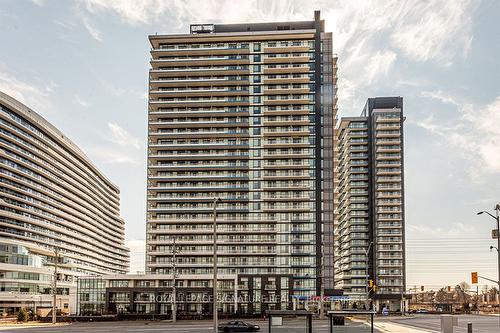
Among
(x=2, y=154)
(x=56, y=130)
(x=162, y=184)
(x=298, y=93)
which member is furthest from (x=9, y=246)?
(x=298, y=93)

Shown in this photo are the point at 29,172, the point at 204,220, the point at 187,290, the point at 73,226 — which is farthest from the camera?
the point at 73,226

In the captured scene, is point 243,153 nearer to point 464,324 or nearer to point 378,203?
point 378,203

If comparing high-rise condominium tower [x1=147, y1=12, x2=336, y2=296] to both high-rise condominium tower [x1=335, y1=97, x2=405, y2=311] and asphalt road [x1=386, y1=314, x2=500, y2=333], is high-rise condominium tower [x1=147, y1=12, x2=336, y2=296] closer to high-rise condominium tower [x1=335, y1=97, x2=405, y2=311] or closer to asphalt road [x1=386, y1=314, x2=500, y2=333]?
high-rise condominium tower [x1=335, y1=97, x2=405, y2=311]

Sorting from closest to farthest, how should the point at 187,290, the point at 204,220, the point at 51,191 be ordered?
the point at 187,290 < the point at 204,220 < the point at 51,191

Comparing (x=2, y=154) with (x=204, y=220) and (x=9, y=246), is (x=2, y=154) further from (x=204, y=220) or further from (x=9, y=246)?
(x=204, y=220)

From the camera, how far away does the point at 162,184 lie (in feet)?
456

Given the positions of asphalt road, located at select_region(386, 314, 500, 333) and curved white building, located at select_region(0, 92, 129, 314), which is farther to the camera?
curved white building, located at select_region(0, 92, 129, 314)

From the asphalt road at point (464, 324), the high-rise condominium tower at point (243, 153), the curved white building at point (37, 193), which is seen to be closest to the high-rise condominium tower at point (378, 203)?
the high-rise condominium tower at point (243, 153)

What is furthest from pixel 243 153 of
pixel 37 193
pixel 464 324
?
pixel 464 324

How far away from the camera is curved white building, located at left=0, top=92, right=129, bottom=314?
13738cm

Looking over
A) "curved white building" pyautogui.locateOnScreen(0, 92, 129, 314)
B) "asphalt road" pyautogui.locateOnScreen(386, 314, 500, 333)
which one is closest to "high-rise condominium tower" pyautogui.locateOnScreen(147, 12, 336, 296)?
"curved white building" pyautogui.locateOnScreen(0, 92, 129, 314)

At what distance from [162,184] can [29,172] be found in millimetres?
37423

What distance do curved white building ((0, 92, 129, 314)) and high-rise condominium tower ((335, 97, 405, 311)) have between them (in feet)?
291

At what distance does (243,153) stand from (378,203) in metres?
64.1
